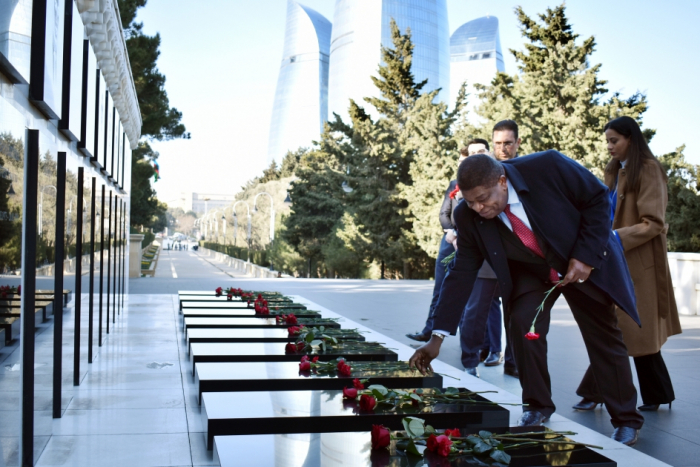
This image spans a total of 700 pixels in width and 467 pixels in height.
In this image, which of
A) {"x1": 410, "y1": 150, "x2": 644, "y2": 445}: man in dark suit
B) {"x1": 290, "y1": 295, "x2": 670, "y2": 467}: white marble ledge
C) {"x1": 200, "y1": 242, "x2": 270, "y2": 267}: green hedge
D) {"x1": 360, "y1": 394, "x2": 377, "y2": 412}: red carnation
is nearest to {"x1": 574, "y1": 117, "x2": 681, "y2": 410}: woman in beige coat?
{"x1": 290, "y1": 295, "x2": 670, "y2": 467}: white marble ledge

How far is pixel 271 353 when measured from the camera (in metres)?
5.71

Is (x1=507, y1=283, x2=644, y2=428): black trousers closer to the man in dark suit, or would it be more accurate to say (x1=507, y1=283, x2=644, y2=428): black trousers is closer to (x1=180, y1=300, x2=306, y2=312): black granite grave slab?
the man in dark suit

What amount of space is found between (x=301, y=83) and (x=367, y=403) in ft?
410

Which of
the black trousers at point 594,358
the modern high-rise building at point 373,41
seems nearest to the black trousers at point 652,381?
the black trousers at point 594,358

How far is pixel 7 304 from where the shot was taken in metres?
3.16

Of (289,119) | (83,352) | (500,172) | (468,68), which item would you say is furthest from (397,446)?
(468,68)

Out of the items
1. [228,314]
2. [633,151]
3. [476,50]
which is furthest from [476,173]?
[476,50]

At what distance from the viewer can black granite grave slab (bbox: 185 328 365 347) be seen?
21.0ft

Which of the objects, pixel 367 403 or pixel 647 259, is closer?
pixel 367 403

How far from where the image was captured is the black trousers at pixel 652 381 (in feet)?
15.8

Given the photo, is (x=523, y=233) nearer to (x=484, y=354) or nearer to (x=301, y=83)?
(x=484, y=354)

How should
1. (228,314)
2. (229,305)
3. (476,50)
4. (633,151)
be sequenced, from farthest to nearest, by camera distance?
(476,50), (229,305), (228,314), (633,151)

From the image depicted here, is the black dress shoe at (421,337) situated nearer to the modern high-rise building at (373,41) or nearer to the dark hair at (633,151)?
the dark hair at (633,151)

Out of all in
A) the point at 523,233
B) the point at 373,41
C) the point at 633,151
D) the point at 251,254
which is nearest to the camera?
the point at 523,233
